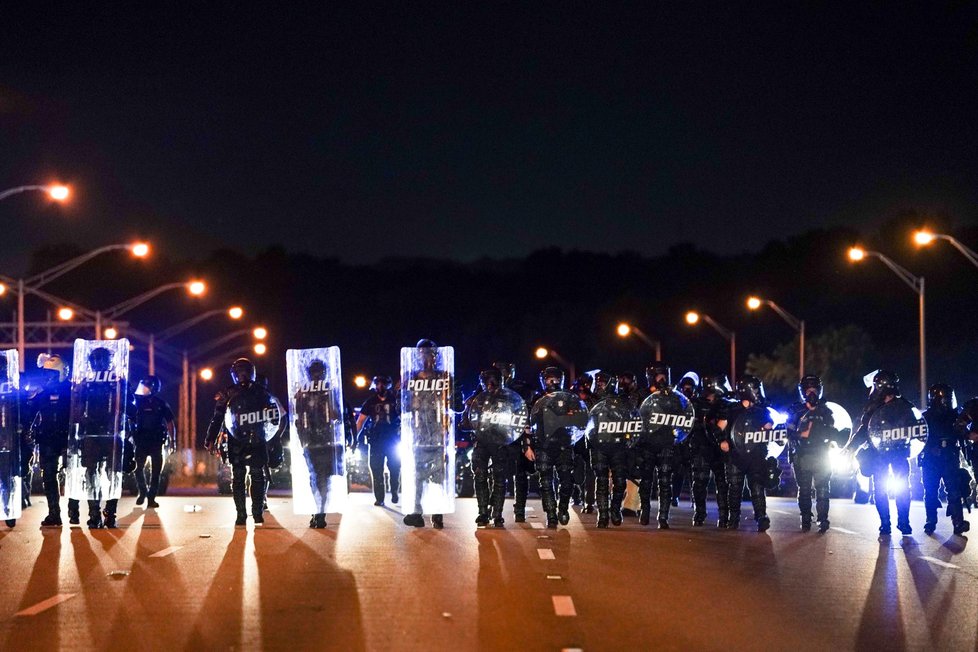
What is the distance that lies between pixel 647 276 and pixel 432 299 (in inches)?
767

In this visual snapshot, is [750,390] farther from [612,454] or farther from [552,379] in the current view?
[552,379]

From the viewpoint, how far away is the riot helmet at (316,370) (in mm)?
20234

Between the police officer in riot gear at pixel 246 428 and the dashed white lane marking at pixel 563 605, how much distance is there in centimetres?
815

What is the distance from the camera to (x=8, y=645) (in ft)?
33.6

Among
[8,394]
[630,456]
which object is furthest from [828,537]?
[8,394]

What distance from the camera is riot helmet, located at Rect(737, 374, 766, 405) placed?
21203mm

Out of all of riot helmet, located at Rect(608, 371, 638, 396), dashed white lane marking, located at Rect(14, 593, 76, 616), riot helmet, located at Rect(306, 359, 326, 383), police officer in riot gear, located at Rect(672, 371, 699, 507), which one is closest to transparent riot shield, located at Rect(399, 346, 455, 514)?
riot helmet, located at Rect(306, 359, 326, 383)

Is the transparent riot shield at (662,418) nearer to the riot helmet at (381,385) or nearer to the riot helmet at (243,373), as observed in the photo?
the riot helmet at (243,373)

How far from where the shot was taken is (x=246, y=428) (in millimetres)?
20156

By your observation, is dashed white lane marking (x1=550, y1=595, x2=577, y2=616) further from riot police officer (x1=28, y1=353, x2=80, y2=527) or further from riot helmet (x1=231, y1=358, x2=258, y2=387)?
riot police officer (x1=28, y1=353, x2=80, y2=527)

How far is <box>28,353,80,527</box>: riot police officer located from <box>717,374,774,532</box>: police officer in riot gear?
8.08m

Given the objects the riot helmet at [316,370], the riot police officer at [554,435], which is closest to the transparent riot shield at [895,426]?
the riot police officer at [554,435]

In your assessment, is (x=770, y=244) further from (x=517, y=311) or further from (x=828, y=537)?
(x=828, y=537)

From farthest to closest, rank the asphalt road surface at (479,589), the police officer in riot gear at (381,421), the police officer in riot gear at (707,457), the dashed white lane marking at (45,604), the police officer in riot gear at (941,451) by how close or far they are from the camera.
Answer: the police officer in riot gear at (381,421)
the police officer in riot gear at (707,457)
the police officer in riot gear at (941,451)
the dashed white lane marking at (45,604)
the asphalt road surface at (479,589)
